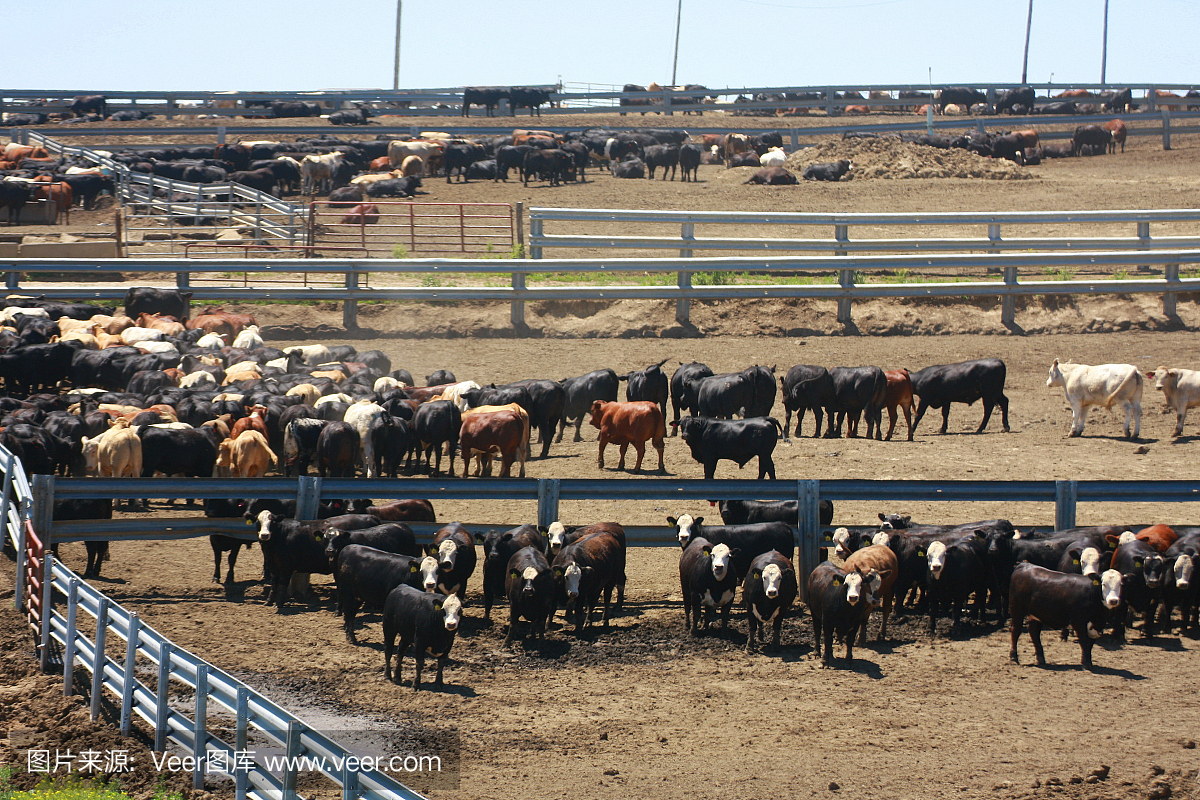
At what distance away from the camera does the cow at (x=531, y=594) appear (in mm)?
9719

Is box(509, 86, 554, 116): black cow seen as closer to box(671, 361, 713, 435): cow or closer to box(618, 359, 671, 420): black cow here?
box(671, 361, 713, 435): cow

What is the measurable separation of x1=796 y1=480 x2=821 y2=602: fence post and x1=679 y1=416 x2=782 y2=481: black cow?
3309 mm

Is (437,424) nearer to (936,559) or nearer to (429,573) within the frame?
(429,573)

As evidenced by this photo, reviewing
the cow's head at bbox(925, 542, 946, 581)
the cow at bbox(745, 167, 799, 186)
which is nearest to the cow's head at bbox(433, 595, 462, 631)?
the cow's head at bbox(925, 542, 946, 581)

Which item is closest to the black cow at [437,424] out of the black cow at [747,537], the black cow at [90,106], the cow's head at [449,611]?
the black cow at [747,537]

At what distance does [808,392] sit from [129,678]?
38.3 ft

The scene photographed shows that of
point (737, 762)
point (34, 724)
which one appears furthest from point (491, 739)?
point (34, 724)

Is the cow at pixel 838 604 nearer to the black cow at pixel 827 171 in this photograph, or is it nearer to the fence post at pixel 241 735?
the fence post at pixel 241 735

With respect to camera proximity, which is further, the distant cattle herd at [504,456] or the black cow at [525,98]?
the black cow at [525,98]

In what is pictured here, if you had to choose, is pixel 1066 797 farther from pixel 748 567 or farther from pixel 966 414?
pixel 966 414

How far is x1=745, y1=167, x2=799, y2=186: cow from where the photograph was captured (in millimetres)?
37781

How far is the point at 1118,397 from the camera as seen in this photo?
16469 mm

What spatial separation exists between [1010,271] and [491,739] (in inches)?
696

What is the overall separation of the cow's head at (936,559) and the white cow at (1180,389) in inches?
318
